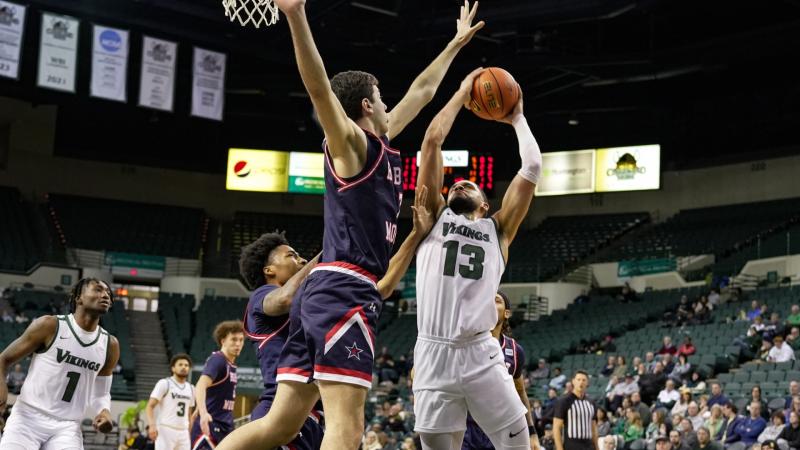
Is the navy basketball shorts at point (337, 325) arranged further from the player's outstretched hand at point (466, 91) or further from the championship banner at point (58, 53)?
the championship banner at point (58, 53)

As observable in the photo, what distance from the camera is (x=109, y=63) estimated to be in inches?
948

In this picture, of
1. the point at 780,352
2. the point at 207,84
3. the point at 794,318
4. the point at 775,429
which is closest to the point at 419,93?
the point at 775,429

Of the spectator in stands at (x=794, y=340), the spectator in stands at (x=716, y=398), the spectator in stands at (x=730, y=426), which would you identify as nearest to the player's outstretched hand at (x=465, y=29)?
the spectator in stands at (x=730, y=426)

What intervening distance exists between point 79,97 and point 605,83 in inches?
646

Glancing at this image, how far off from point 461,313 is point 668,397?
1294 cm

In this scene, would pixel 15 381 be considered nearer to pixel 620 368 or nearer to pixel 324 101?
pixel 620 368

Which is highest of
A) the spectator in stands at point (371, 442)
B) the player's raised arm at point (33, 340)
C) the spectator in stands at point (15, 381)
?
the player's raised arm at point (33, 340)

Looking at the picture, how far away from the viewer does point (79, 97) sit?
1077 inches

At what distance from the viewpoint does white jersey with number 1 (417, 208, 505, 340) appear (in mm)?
6426

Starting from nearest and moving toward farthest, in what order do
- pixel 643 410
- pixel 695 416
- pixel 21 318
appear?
→ pixel 695 416 → pixel 643 410 → pixel 21 318

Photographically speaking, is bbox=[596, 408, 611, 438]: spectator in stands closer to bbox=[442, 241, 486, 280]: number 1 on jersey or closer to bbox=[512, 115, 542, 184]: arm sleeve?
bbox=[512, 115, 542, 184]: arm sleeve

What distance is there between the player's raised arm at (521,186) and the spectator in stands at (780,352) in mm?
14122

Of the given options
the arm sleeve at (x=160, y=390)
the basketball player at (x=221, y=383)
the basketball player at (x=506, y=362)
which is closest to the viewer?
the basketball player at (x=506, y=362)

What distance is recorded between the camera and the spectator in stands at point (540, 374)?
24.3 metres
